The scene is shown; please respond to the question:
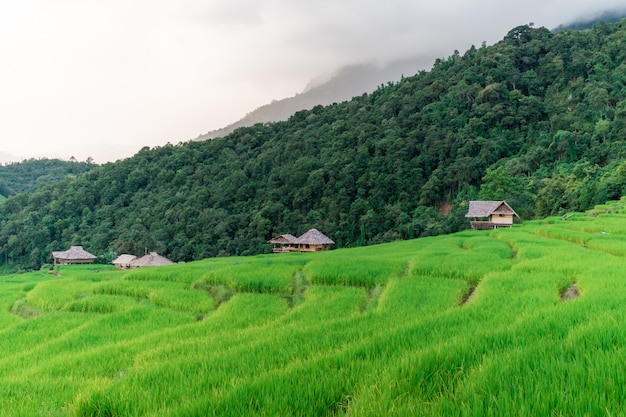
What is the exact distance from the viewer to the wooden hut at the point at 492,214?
37.5 metres

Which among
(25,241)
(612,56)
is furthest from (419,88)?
(25,241)

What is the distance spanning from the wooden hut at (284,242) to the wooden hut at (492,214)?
21630mm

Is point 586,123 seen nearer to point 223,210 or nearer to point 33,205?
point 223,210

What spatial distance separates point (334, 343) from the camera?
559 cm

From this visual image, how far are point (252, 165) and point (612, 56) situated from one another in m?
64.3

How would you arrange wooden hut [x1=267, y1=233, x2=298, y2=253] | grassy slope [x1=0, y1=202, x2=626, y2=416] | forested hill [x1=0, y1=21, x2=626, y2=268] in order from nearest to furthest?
1. grassy slope [x1=0, y1=202, x2=626, y2=416]
2. forested hill [x1=0, y1=21, x2=626, y2=268]
3. wooden hut [x1=267, y1=233, x2=298, y2=253]

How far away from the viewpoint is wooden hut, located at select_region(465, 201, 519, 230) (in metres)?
37.5

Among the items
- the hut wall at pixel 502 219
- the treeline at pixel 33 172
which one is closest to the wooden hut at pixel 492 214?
the hut wall at pixel 502 219

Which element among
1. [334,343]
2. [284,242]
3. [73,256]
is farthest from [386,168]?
[334,343]

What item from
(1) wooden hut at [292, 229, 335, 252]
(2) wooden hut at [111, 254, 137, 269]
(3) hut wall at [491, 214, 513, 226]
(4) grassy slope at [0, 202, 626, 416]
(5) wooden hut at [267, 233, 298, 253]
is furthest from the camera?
(2) wooden hut at [111, 254, 137, 269]

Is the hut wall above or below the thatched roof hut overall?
above

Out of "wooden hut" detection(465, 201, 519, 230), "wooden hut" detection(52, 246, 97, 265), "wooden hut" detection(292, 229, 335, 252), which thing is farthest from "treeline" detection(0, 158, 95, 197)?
"wooden hut" detection(465, 201, 519, 230)

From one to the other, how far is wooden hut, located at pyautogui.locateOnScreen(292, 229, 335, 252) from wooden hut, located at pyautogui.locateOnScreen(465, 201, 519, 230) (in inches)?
679

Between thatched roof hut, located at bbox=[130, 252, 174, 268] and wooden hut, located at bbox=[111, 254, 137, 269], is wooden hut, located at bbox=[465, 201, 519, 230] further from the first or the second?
wooden hut, located at bbox=[111, 254, 137, 269]
